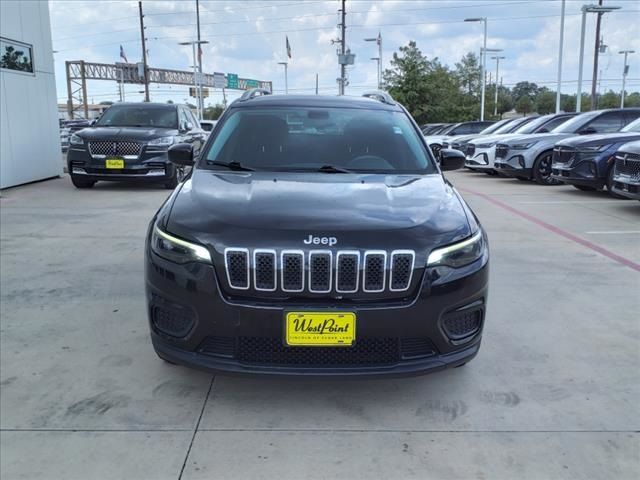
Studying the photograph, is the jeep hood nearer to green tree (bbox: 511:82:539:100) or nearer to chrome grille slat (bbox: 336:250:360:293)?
chrome grille slat (bbox: 336:250:360:293)

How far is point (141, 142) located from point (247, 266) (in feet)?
28.9

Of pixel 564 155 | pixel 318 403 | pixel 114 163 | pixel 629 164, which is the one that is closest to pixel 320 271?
pixel 318 403

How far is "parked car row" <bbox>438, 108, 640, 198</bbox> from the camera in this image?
8641mm

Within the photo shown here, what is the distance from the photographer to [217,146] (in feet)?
13.8

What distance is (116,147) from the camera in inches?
423

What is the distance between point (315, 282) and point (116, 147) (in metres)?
9.04

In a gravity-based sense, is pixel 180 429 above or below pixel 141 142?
below

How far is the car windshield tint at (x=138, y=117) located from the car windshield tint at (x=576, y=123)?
27.1 feet

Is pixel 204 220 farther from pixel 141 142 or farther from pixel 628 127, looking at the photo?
pixel 628 127

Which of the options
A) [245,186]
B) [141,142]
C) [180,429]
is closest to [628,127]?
[141,142]

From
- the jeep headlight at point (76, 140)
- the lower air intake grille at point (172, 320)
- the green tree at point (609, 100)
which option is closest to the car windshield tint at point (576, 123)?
the jeep headlight at point (76, 140)

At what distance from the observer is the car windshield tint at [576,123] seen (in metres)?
12.6

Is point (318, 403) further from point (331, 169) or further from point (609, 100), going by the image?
point (609, 100)

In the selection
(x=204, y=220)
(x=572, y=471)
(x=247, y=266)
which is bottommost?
(x=572, y=471)
